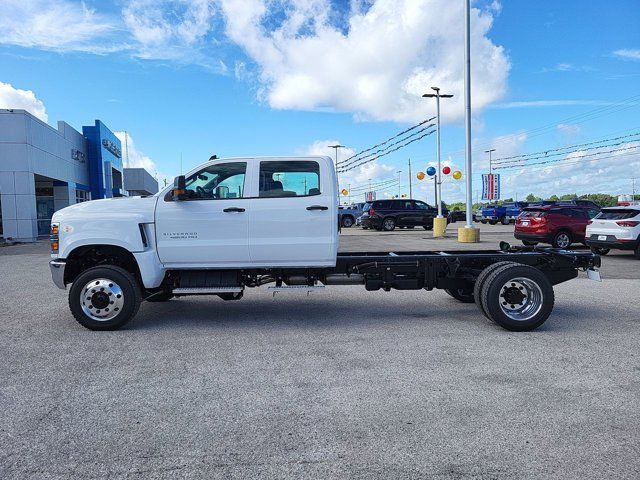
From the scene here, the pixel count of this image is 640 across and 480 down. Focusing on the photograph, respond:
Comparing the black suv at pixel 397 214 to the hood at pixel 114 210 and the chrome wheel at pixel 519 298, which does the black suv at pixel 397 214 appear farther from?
the hood at pixel 114 210

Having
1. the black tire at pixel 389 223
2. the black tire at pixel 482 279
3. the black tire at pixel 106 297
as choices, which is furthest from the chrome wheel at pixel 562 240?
the black tire at pixel 106 297

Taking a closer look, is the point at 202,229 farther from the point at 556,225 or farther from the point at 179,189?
the point at 556,225

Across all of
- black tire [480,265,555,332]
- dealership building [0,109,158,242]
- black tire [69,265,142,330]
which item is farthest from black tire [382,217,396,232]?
black tire [69,265,142,330]

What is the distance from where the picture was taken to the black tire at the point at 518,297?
607cm

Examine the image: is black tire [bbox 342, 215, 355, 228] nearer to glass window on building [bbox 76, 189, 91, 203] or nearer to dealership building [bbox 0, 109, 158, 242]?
dealership building [bbox 0, 109, 158, 242]

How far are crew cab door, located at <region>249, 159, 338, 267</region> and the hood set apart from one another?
1299 mm

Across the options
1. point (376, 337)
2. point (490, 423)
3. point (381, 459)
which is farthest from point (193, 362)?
point (490, 423)

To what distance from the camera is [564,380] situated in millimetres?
4398

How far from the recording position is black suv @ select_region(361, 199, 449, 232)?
3099cm

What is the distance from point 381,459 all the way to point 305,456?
0.47 metres

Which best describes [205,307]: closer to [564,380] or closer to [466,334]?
[466,334]

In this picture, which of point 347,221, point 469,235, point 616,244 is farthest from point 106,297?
point 347,221

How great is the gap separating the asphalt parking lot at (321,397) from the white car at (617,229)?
787 centimetres

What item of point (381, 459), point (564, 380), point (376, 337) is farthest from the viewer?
point (376, 337)
